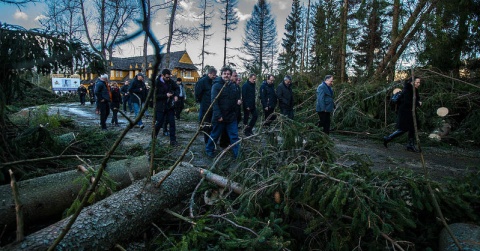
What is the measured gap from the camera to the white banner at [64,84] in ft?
111

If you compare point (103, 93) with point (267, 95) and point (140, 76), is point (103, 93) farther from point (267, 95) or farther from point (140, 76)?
point (267, 95)

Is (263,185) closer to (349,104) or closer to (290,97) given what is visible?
(290,97)

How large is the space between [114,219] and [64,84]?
39.5 meters

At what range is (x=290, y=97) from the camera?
814cm

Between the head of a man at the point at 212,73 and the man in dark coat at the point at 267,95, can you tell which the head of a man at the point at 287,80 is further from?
the head of a man at the point at 212,73

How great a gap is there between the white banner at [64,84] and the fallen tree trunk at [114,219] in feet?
126

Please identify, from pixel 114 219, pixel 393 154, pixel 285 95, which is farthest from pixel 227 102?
pixel 393 154

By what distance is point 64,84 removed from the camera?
34781 millimetres

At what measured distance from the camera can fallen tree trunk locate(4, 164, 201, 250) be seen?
6.18 ft

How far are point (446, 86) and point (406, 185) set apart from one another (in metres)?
9.22

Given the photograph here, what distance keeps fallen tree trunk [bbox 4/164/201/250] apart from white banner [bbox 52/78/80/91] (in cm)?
3832

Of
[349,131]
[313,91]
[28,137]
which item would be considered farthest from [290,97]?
[28,137]

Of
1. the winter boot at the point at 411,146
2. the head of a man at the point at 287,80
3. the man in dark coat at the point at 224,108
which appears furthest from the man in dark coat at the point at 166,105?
the winter boot at the point at 411,146

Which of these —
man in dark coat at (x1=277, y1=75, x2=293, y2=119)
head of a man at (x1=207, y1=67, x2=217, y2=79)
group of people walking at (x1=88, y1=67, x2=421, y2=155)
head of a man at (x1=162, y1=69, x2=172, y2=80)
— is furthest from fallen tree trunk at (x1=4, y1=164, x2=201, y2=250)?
man in dark coat at (x1=277, y1=75, x2=293, y2=119)
